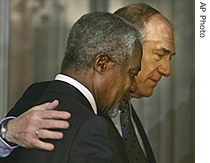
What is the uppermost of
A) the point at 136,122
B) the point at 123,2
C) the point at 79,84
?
the point at 123,2

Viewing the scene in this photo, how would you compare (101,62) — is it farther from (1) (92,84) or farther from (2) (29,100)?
(2) (29,100)

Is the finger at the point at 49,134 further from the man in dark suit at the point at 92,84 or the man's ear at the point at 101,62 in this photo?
the man's ear at the point at 101,62

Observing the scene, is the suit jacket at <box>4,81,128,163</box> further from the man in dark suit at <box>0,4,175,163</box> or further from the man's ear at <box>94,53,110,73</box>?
the man in dark suit at <box>0,4,175,163</box>

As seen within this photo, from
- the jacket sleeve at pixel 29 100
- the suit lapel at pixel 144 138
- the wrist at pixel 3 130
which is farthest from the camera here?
the suit lapel at pixel 144 138

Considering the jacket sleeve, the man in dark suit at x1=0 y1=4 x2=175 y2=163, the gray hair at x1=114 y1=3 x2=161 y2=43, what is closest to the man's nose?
the man in dark suit at x1=0 y1=4 x2=175 y2=163

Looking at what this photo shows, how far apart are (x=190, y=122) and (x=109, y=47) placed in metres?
0.46

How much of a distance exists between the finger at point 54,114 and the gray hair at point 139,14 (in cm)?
36

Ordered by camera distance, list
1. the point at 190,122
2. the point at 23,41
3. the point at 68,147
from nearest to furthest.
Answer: the point at 68,147 < the point at 190,122 < the point at 23,41

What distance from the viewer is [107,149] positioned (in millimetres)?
753

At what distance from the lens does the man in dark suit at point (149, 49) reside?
1118 mm

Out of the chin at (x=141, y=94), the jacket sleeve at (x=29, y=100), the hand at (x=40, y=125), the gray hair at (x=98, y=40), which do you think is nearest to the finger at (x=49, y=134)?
the hand at (x=40, y=125)
